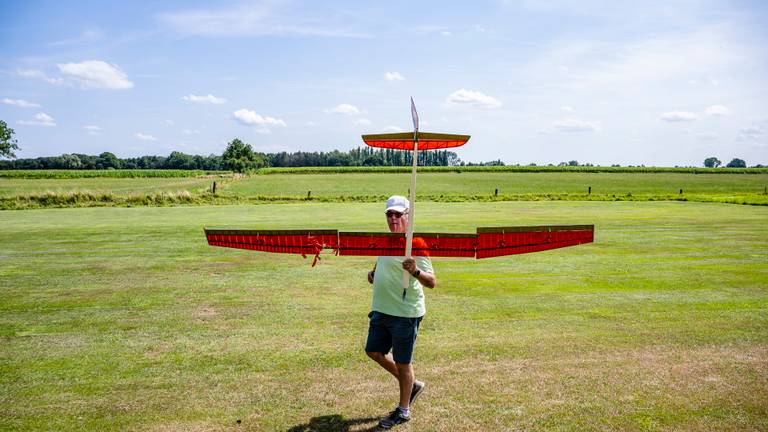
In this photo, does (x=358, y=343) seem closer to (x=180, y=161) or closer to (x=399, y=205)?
(x=399, y=205)

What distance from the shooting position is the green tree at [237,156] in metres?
96.1

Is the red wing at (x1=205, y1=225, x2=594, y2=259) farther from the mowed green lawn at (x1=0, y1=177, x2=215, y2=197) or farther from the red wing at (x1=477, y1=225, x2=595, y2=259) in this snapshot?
the mowed green lawn at (x1=0, y1=177, x2=215, y2=197)

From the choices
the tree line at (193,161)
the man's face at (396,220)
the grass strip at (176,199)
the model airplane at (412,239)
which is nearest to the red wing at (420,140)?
the model airplane at (412,239)

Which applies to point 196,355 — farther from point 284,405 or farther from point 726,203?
point 726,203

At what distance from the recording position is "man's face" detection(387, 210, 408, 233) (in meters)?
5.07

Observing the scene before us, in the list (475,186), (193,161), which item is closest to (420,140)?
(475,186)

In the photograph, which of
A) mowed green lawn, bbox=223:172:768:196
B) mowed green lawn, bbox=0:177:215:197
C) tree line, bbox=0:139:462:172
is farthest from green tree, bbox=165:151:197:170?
mowed green lawn, bbox=223:172:768:196

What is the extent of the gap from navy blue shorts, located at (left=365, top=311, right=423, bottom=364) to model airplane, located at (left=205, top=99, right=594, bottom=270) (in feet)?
1.62

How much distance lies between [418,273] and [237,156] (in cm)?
9762

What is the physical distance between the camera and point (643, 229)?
828 inches

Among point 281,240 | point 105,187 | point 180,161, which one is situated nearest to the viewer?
point 281,240

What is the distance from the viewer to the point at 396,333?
16.7 ft

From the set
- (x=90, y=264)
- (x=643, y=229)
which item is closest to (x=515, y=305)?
(x=90, y=264)

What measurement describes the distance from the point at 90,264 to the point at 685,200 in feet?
141
